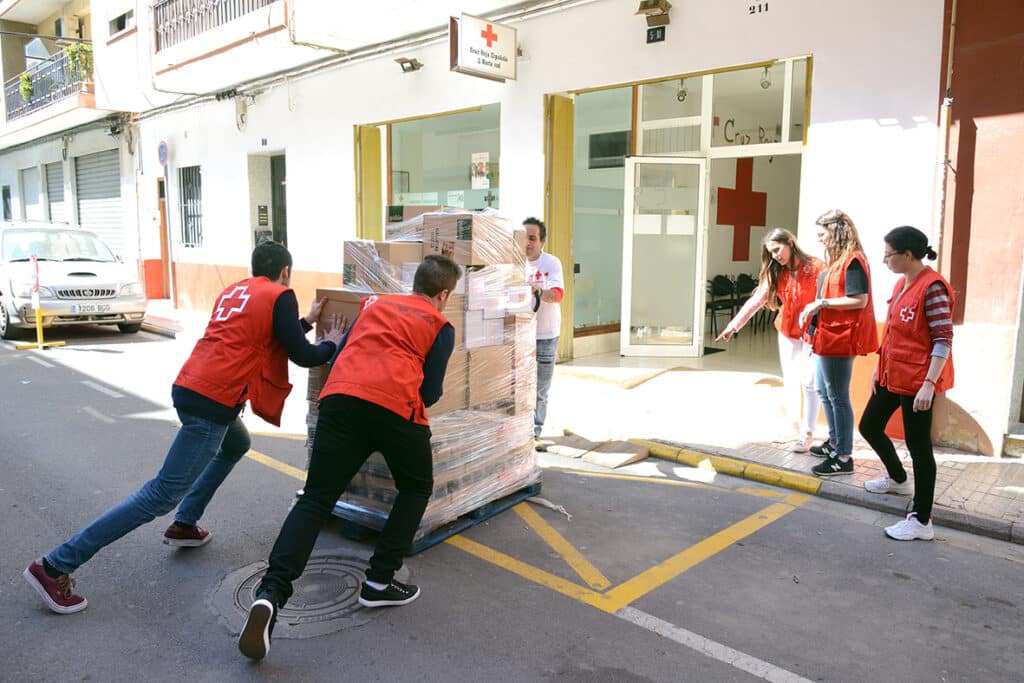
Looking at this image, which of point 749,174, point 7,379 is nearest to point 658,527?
point 7,379

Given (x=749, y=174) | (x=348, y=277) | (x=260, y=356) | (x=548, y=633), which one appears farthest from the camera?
(x=749, y=174)

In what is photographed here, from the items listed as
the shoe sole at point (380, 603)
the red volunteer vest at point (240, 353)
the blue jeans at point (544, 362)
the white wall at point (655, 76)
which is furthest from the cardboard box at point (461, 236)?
the white wall at point (655, 76)

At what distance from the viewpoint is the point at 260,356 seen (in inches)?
148

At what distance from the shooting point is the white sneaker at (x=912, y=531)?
4.54 meters

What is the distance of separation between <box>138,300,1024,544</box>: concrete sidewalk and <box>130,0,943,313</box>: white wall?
1.67 meters

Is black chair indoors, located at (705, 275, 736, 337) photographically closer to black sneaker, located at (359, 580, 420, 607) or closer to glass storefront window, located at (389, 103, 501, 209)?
glass storefront window, located at (389, 103, 501, 209)

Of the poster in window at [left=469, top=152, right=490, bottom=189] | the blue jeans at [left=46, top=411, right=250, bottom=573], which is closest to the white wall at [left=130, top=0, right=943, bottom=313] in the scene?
the poster in window at [left=469, top=152, right=490, bottom=189]

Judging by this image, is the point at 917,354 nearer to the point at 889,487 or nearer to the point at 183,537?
the point at 889,487

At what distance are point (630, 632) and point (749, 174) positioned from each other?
34.9 ft

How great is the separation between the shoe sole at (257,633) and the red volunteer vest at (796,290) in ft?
13.7

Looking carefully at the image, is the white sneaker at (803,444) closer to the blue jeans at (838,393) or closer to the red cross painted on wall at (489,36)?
the blue jeans at (838,393)

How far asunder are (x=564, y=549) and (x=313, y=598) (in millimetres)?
1407

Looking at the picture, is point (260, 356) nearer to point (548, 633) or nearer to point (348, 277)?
point (348, 277)

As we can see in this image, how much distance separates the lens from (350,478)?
137 inches
